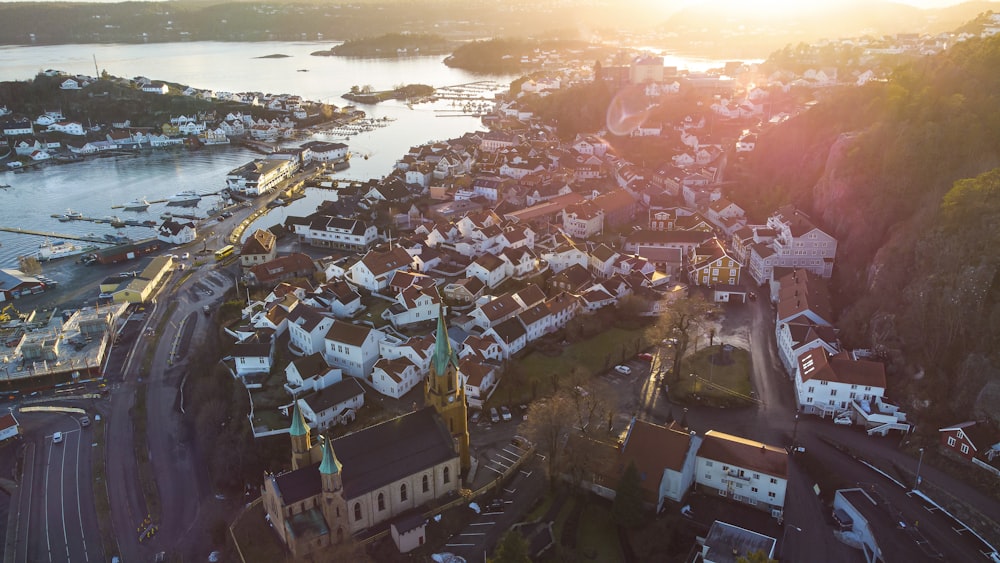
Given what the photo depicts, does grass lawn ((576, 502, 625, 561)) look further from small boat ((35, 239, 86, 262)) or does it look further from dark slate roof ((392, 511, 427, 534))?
small boat ((35, 239, 86, 262))

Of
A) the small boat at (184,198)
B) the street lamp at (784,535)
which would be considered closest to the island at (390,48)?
the small boat at (184,198)

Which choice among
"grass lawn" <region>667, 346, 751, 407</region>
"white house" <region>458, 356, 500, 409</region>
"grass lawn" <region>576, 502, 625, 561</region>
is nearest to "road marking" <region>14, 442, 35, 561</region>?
"white house" <region>458, 356, 500, 409</region>

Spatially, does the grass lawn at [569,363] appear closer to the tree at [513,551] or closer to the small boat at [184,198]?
the tree at [513,551]

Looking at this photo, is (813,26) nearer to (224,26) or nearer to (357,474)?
(224,26)

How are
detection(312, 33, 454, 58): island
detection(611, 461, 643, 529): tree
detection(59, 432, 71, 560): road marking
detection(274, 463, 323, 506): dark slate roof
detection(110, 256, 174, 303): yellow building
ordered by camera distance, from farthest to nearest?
detection(312, 33, 454, 58): island → detection(110, 256, 174, 303): yellow building → detection(59, 432, 71, 560): road marking → detection(611, 461, 643, 529): tree → detection(274, 463, 323, 506): dark slate roof

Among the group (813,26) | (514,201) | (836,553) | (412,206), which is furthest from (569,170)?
(813,26)

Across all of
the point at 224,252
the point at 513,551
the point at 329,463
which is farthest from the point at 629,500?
the point at 224,252

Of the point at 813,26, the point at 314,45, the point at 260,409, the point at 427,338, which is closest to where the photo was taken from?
the point at 260,409
